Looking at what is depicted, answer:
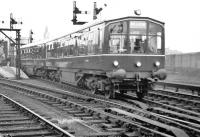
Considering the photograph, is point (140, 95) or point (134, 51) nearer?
point (134, 51)

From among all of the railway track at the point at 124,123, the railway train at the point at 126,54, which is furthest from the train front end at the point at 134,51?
the railway track at the point at 124,123

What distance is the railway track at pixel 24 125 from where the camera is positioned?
24.8 ft

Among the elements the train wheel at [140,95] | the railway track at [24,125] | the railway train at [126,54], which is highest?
the railway train at [126,54]

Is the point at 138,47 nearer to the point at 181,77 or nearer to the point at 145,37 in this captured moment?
the point at 145,37

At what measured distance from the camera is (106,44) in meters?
13.4

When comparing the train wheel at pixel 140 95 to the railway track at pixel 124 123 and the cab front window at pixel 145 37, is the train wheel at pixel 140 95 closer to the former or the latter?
the cab front window at pixel 145 37

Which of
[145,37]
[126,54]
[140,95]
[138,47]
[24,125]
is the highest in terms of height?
[145,37]

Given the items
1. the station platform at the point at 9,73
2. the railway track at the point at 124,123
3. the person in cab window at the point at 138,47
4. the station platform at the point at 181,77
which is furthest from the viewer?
the station platform at the point at 9,73

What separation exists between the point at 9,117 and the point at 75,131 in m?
2.64

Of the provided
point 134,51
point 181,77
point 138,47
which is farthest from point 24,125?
point 181,77

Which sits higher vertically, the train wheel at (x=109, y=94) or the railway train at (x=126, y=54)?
the railway train at (x=126, y=54)

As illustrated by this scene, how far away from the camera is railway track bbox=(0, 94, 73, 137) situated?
7559 mm

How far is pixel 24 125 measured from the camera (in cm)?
855

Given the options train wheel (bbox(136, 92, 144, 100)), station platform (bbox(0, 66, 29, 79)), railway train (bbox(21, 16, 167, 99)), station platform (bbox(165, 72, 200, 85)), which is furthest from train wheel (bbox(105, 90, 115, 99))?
station platform (bbox(0, 66, 29, 79))
